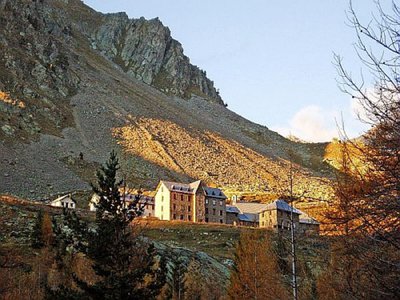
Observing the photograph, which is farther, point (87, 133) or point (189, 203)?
point (87, 133)

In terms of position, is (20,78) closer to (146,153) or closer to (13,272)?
(146,153)

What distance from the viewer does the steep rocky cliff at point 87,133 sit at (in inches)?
4530

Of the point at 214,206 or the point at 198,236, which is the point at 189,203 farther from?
the point at 198,236

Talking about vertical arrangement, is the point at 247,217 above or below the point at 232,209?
below

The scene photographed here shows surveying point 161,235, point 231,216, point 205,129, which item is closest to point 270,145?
point 205,129

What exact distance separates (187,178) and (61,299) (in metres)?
115

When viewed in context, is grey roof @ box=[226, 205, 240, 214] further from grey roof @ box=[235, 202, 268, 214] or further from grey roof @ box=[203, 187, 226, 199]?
grey roof @ box=[203, 187, 226, 199]

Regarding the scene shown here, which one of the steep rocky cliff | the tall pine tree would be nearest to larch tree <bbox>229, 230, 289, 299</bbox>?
→ the tall pine tree

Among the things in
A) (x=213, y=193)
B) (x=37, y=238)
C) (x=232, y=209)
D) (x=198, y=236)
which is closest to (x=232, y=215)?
(x=232, y=209)

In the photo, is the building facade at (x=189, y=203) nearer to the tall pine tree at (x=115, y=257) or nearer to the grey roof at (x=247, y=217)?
the grey roof at (x=247, y=217)

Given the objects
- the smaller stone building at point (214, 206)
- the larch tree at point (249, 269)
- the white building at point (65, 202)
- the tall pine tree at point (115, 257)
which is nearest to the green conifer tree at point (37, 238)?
the larch tree at point (249, 269)

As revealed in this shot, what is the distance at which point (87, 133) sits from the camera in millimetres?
142250

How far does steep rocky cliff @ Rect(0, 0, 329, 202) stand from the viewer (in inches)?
4530

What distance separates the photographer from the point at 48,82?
158 m
